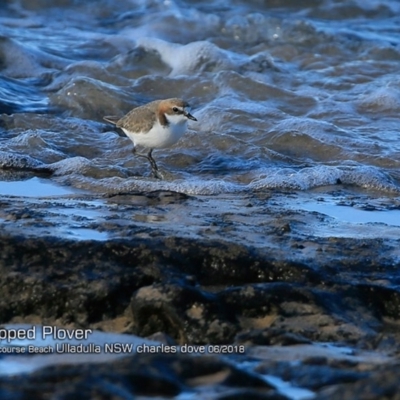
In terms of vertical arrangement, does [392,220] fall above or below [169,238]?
below

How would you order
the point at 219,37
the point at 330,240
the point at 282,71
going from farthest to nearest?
the point at 219,37 < the point at 282,71 < the point at 330,240

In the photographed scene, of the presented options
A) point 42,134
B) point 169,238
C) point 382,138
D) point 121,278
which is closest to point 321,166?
point 382,138

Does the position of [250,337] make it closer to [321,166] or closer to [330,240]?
[330,240]

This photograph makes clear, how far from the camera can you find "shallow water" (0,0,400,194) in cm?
733

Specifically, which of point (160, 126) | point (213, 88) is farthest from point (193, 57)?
point (160, 126)

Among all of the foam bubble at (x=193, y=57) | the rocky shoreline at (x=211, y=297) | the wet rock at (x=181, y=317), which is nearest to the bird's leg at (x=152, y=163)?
the rocky shoreline at (x=211, y=297)

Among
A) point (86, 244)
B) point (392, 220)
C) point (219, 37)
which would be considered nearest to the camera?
point (86, 244)

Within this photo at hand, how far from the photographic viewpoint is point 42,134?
8250 millimetres

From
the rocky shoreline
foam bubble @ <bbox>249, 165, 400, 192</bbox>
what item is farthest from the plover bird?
the rocky shoreline

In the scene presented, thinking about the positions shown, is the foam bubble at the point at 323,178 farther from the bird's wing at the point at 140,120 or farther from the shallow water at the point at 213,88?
the bird's wing at the point at 140,120

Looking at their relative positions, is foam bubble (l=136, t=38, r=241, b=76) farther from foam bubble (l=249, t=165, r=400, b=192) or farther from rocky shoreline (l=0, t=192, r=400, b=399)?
rocky shoreline (l=0, t=192, r=400, b=399)

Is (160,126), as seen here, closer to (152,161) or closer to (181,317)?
(152,161)

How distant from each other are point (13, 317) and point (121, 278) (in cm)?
49

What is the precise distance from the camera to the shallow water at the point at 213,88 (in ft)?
24.1
